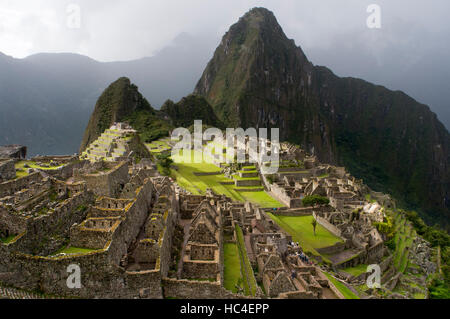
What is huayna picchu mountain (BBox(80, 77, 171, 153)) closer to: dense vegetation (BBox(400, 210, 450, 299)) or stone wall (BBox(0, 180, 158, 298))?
dense vegetation (BBox(400, 210, 450, 299))

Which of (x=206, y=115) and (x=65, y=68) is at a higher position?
(x=65, y=68)

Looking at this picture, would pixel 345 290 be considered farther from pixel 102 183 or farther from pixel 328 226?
pixel 102 183

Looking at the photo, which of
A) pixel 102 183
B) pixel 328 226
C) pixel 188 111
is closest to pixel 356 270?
pixel 328 226

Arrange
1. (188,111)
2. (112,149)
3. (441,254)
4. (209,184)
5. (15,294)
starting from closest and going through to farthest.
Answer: (15,294)
(441,254)
(112,149)
(209,184)
(188,111)

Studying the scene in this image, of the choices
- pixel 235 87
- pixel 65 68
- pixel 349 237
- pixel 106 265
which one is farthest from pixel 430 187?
pixel 106 265

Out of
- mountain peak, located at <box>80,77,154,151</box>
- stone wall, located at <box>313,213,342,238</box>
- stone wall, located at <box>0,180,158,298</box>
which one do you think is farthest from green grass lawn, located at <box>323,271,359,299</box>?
mountain peak, located at <box>80,77,154,151</box>
